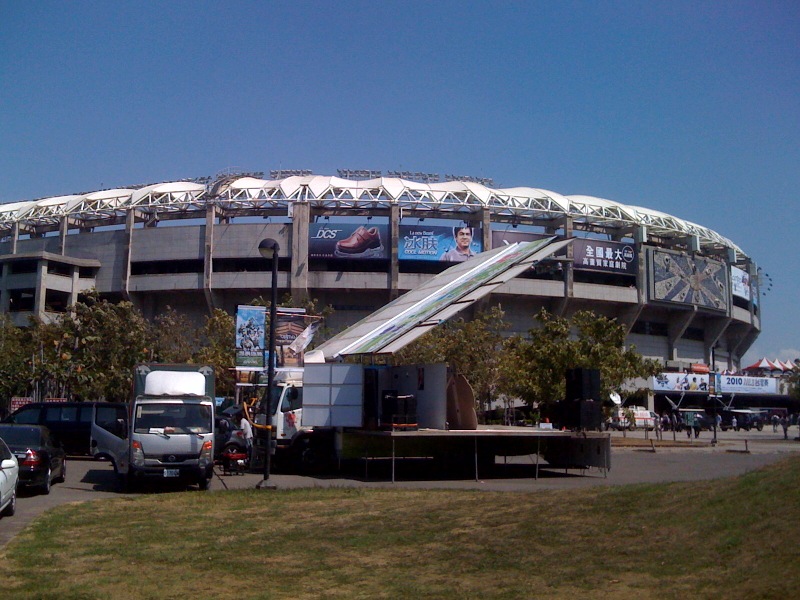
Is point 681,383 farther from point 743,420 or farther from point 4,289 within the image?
point 4,289

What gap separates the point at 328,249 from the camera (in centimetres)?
6631

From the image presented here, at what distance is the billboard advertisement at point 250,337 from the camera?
1227 inches

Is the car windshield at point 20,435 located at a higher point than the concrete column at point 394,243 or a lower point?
lower

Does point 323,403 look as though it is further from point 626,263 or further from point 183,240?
point 626,263

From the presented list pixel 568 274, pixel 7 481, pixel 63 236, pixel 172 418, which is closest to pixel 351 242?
pixel 568 274

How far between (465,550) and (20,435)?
12544 mm

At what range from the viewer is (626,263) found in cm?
7144

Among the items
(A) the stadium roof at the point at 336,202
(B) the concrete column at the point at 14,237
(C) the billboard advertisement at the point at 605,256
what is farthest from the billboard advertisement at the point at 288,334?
(B) the concrete column at the point at 14,237

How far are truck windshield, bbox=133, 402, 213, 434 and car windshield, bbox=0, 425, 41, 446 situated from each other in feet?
7.12

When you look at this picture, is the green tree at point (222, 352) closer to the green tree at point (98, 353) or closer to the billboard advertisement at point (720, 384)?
the green tree at point (98, 353)

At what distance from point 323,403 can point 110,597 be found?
13371 mm

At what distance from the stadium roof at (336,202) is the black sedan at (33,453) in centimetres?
4903

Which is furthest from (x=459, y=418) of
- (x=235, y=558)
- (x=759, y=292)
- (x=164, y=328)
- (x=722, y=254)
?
(x=759, y=292)

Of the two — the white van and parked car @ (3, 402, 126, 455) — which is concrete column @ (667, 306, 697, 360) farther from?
parked car @ (3, 402, 126, 455)
